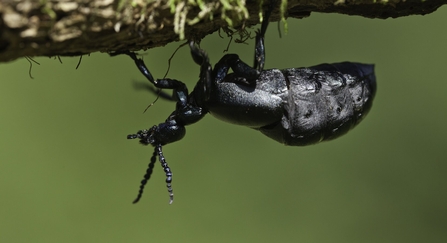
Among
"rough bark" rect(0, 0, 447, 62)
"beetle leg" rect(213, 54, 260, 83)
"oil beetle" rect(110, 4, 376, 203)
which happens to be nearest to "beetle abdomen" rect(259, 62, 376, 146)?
"oil beetle" rect(110, 4, 376, 203)

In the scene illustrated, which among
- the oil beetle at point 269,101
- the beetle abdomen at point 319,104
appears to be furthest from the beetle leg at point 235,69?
→ the beetle abdomen at point 319,104

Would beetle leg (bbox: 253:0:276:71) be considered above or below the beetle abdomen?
above

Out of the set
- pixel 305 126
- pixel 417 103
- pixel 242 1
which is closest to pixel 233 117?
pixel 305 126

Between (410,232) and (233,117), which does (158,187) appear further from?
(410,232)

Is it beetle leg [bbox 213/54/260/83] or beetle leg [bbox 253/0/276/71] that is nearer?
beetle leg [bbox 253/0/276/71]

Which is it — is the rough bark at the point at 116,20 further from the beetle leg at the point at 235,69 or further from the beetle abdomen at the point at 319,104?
the beetle abdomen at the point at 319,104

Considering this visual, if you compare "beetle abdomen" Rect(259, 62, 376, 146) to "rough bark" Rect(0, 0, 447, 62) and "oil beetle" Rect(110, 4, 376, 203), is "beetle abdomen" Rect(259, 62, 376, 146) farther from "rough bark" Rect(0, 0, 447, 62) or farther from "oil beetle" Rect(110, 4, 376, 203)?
"rough bark" Rect(0, 0, 447, 62)

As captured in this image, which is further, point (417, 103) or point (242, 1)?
point (417, 103)
